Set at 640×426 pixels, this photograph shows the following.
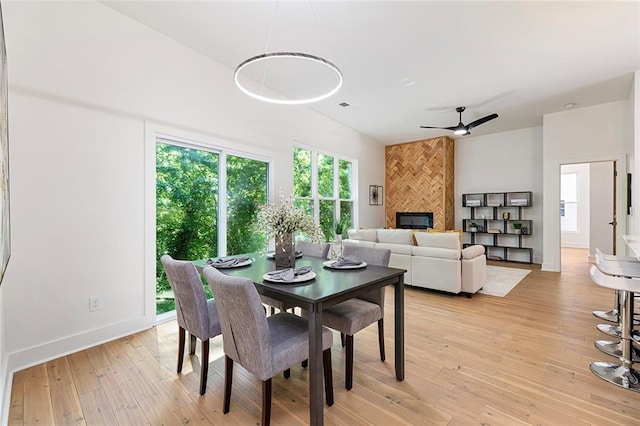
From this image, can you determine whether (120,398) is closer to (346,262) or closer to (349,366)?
(349,366)

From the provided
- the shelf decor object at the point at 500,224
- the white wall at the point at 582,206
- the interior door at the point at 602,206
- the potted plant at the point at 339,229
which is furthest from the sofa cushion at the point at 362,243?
the white wall at the point at 582,206

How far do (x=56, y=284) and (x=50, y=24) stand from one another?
227 centimetres

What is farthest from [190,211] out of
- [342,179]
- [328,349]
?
[342,179]

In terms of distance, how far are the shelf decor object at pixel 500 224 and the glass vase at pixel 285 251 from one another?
6332 mm

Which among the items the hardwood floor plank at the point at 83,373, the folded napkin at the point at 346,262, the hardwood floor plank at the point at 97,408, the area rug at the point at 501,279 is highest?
the folded napkin at the point at 346,262

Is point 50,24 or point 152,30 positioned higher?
point 152,30

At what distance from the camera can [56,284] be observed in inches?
100

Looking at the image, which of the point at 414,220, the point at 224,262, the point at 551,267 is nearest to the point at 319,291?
the point at 224,262

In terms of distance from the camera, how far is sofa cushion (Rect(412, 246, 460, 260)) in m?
4.02

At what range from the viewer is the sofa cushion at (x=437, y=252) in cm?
402

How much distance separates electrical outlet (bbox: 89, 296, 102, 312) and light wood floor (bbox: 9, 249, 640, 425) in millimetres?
358

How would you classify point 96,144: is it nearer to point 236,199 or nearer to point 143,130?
point 143,130

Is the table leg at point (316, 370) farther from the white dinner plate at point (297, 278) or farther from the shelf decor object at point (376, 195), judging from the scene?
the shelf decor object at point (376, 195)

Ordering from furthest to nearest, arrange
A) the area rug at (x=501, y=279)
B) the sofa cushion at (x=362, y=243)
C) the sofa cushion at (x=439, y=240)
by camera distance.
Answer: the sofa cushion at (x=362, y=243) < the area rug at (x=501, y=279) < the sofa cushion at (x=439, y=240)
